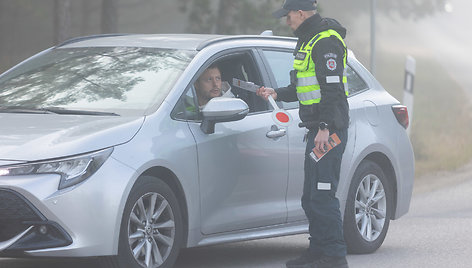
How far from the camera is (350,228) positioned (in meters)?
9.09

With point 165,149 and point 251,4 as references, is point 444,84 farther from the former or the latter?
point 165,149

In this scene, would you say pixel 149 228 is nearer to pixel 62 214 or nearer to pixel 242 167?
pixel 62 214

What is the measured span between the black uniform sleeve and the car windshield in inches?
35.5

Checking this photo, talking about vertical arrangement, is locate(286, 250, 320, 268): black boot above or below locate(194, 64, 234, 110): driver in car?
below

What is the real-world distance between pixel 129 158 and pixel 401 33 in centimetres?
6448

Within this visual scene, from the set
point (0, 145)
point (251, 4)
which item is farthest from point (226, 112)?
point (251, 4)

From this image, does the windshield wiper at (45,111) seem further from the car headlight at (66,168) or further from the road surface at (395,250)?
the road surface at (395,250)

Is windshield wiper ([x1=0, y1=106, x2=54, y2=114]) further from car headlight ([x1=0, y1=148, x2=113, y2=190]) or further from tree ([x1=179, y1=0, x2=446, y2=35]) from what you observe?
tree ([x1=179, y1=0, x2=446, y2=35])

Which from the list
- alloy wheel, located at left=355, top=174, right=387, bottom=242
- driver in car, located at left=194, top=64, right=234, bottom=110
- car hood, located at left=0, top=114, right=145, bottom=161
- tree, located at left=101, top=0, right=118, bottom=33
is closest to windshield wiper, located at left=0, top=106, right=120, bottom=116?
car hood, located at left=0, top=114, right=145, bottom=161

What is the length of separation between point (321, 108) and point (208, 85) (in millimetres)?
917

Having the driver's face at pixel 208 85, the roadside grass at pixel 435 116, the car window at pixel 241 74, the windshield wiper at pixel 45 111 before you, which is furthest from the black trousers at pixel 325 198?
the roadside grass at pixel 435 116

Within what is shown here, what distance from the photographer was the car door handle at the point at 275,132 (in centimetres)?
841

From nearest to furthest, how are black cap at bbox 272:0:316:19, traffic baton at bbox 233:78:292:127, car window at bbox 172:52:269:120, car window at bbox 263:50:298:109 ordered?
black cap at bbox 272:0:316:19 < traffic baton at bbox 233:78:292:127 < car window at bbox 172:52:269:120 < car window at bbox 263:50:298:109

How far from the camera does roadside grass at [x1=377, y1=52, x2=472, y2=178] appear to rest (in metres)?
19.9
